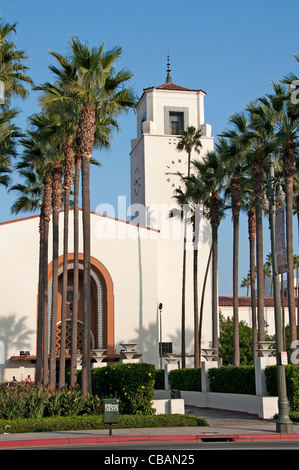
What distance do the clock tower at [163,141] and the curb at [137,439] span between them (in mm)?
31419

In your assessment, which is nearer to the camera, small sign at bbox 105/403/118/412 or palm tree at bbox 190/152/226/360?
small sign at bbox 105/403/118/412

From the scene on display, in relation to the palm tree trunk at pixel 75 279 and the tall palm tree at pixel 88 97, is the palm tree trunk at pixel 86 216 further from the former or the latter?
the palm tree trunk at pixel 75 279

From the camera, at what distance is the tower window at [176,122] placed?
5028 cm

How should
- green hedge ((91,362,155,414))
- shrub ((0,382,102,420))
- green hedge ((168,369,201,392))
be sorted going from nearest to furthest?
shrub ((0,382,102,420)) → green hedge ((91,362,155,414)) → green hedge ((168,369,201,392))

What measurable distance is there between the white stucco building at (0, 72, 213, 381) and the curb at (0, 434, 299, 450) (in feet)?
79.6

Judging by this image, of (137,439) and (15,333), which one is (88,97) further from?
(15,333)

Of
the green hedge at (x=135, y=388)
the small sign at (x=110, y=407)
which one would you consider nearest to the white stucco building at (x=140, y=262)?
the green hedge at (x=135, y=388)

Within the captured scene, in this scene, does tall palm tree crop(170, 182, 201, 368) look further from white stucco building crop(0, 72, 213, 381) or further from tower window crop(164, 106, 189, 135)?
tower window crop(164, 106, 189, 135)

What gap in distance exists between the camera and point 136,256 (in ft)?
146

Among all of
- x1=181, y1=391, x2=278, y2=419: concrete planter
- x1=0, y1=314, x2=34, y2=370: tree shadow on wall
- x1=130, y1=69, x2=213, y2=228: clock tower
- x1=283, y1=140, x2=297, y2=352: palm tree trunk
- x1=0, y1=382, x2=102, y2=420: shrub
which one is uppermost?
x1=130, y1=69, x2=213, y2=228: clock tower

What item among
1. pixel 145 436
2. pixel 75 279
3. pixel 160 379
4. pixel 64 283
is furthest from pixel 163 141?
pixel 145 436

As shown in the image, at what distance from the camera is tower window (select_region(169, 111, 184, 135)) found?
165 ft

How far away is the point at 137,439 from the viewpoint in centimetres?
1623

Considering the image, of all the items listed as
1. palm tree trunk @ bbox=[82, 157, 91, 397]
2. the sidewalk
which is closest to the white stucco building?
palm tree trunk @ bbox=[82, 157, 91, 397]
